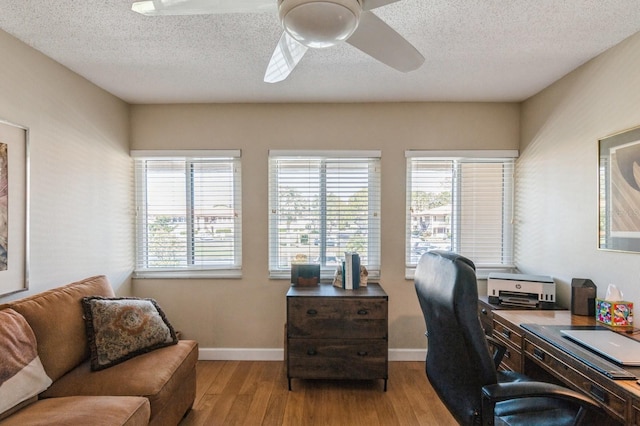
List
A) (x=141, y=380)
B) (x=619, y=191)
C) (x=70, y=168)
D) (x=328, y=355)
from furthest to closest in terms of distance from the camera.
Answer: (x=328, y=355), (x=70, y=168), (x=619, y=191), (x=141, y=380)

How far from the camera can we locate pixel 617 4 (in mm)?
1637

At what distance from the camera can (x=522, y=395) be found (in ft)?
4.08

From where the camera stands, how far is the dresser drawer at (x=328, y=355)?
2.59 m

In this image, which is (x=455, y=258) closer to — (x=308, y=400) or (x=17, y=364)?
(x=308, y=400)

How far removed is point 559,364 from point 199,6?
226cm

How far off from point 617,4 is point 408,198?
1.84 meters

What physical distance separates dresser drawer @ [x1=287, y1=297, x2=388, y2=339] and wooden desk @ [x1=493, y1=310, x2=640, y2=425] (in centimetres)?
84

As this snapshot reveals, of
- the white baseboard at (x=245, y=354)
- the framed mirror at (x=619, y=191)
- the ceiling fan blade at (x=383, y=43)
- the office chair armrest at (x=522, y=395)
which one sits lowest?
the white baseboard at (x=245, y=354)

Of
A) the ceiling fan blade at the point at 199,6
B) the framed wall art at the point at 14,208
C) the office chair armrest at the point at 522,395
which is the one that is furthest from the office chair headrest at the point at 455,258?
the framed wall art at the point at 14,208

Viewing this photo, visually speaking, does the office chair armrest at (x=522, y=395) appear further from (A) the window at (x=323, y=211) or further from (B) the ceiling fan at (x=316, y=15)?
(A) the window at (x=323, y=211)

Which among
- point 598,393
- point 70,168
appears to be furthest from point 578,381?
point 70,168

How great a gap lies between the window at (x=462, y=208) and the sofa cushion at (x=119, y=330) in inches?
84.7

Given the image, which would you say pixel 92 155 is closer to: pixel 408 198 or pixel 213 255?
pixel 213 255

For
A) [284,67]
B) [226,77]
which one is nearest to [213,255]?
[226,77]
